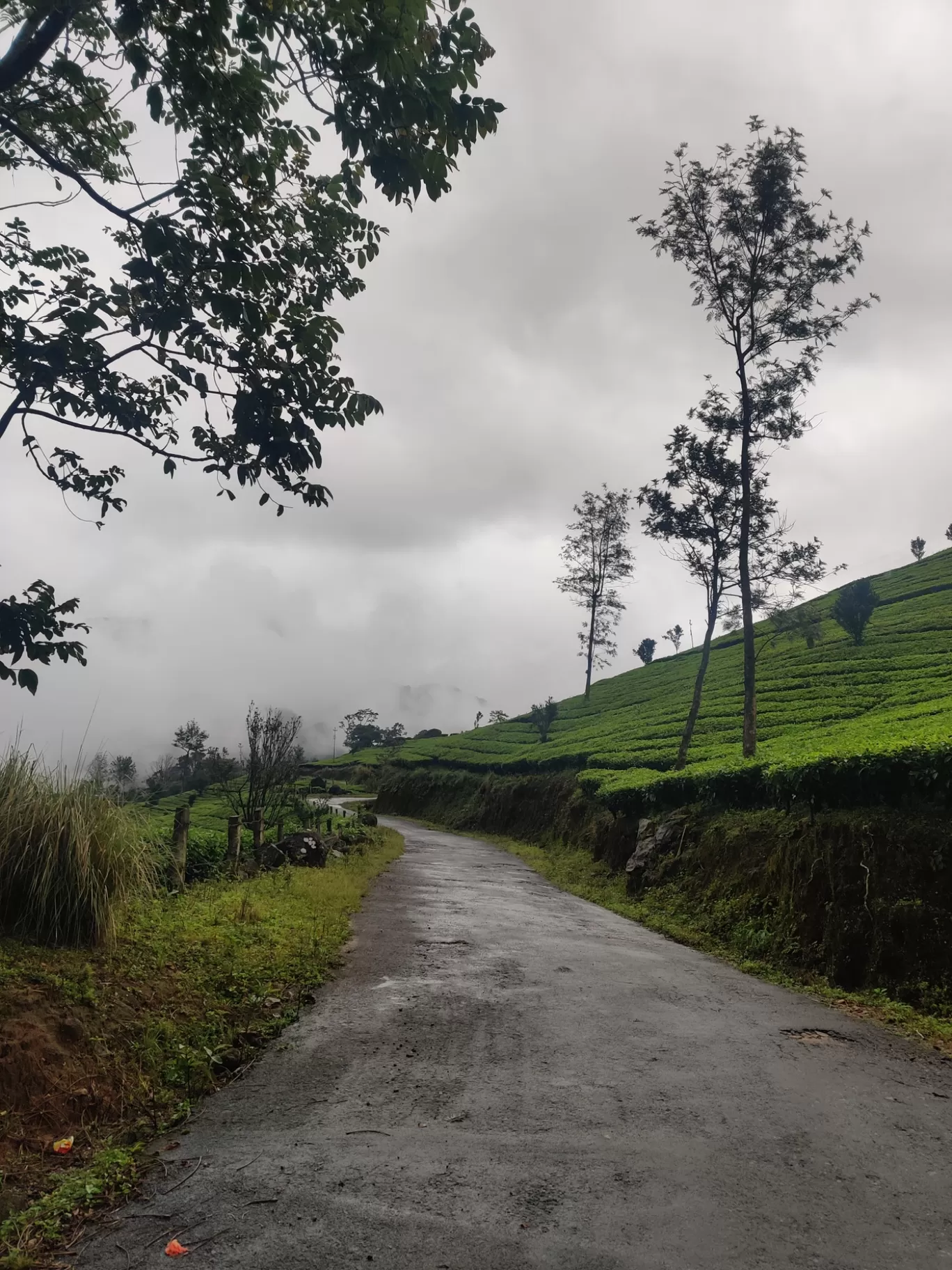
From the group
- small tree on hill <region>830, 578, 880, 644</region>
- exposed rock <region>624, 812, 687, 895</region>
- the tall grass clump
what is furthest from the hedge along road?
small tree on hill <region>830, 578, 880, 644</region>

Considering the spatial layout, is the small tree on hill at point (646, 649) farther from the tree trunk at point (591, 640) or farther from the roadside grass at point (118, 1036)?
the roadside grass at point (118, 1036)

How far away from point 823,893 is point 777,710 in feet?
70.6

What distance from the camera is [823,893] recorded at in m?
9.58

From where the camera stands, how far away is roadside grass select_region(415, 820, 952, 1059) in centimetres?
718

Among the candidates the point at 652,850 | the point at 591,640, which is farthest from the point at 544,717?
the point at 652,850

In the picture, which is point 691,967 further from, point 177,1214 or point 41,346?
point 41,346

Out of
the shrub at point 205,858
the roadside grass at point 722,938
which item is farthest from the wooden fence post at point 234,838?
the roadside grass at point 722,938

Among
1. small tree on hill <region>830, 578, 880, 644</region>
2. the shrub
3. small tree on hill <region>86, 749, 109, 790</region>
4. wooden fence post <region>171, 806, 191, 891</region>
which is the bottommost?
the shrub

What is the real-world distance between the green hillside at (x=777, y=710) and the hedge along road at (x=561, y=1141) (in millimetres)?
5003

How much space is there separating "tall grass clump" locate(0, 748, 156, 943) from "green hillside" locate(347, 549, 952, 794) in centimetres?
915

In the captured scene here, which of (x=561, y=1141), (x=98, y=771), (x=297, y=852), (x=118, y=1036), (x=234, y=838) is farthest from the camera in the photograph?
(x=297, y=852)

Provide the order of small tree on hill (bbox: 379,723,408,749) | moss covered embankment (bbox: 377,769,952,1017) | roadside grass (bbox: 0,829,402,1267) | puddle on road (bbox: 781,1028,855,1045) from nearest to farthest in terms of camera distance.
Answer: roadside grass (bbox: 0,829,402,1267) → puddle on road (bbox: 781,1028,855,1045) → moss covered embankment (bbox: 377,769,952,1017) → small tree on hill (bbox: 379,723,408,749)

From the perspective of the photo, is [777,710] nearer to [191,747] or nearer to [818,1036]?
[818,1036]

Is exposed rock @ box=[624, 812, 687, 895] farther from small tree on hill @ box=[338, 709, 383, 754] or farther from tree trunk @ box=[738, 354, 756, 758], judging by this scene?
small tree on hill @ box=[338, 709, 383, 754]
